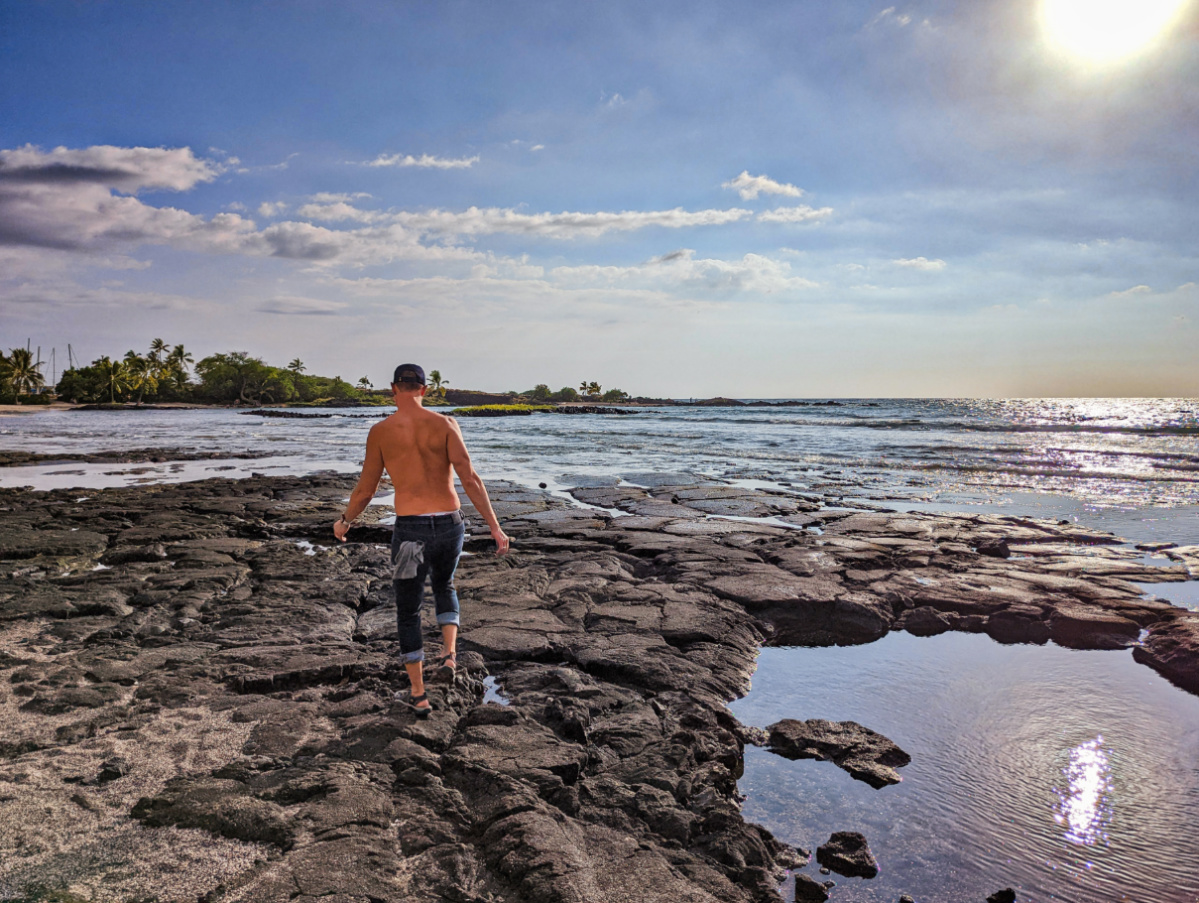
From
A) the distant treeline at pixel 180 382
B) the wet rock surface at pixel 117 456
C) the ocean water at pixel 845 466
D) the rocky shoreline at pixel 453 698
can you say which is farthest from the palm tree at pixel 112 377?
the rocky shoreline at pixel 453 698

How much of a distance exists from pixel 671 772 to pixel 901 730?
1593mm

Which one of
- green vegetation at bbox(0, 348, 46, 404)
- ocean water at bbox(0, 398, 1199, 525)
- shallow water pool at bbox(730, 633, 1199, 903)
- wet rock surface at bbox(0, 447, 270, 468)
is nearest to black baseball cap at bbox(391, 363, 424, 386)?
shallow water pool at bbox(730, 633, 1199, 903)

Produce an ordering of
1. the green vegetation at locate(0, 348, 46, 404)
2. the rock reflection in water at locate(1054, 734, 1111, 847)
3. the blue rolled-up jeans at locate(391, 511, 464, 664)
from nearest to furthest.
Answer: the rock reflection in water at locate(1054, 734, 1111, 847), the blue rolled-up jeans at locate(391, 511, 464, 664), the green vegetation at locate(0, 348, 46, 404)

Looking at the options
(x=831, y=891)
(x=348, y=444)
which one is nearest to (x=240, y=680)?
(x=831, y=891)

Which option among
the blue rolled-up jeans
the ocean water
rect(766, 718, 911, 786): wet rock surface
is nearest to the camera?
rect(766, 718, 911, 786): wet rock surface

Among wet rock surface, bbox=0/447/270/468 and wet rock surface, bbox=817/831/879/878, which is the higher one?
wet rock surface, bbox=0/447/270/468

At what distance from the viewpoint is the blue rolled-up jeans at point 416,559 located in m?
3.97

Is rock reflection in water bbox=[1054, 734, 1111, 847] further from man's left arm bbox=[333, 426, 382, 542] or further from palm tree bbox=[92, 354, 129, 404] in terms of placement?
palm tree bbox=[92, 354, 129, 404]

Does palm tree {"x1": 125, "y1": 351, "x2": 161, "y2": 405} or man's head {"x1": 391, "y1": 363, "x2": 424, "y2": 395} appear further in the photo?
palm tree {"x1": 125, "y1": 351, "x2": 161, "y2": 405}

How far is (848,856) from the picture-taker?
2.80m

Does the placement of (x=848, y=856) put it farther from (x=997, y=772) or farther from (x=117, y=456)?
(x=117, y=456)

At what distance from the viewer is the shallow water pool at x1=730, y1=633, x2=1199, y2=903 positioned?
108 inches

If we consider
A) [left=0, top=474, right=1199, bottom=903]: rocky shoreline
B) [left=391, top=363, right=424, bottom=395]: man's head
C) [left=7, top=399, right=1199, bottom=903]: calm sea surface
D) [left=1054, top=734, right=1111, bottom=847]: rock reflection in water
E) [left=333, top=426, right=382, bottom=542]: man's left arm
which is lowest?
[left=7, top=399, right=1199, bottom=903]: calm sea surface

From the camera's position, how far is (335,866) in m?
2.50
